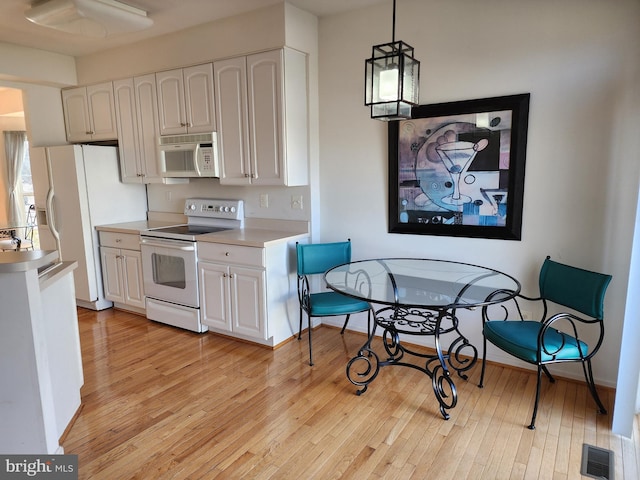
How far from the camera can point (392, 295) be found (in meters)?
2.35

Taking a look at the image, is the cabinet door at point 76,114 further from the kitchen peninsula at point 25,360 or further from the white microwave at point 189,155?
the kitchen peninsula at point 25,360

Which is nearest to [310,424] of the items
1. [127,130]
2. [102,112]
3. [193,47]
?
[193,47]

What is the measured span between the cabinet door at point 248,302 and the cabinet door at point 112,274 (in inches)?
59.0

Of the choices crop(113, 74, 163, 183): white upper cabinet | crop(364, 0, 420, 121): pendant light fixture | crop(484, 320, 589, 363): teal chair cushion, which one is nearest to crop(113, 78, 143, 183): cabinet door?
crop(113, 74, 163, 183): white upper cabinet

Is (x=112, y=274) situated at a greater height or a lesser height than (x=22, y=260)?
lesser

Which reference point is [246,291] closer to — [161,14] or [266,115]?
[266,115]

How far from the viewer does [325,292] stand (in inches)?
130

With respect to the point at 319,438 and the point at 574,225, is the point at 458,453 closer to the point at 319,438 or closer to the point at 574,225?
the point at 319,438

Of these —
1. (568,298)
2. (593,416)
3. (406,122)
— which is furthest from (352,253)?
(593,416)

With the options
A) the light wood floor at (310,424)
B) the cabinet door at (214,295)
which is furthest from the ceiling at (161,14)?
the light wood floor at (310,424)

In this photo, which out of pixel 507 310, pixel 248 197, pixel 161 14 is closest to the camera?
pixel 507 310

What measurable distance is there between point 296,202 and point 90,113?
2.50m

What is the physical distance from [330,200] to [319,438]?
1.94m

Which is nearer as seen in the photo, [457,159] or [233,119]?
[457,159]
